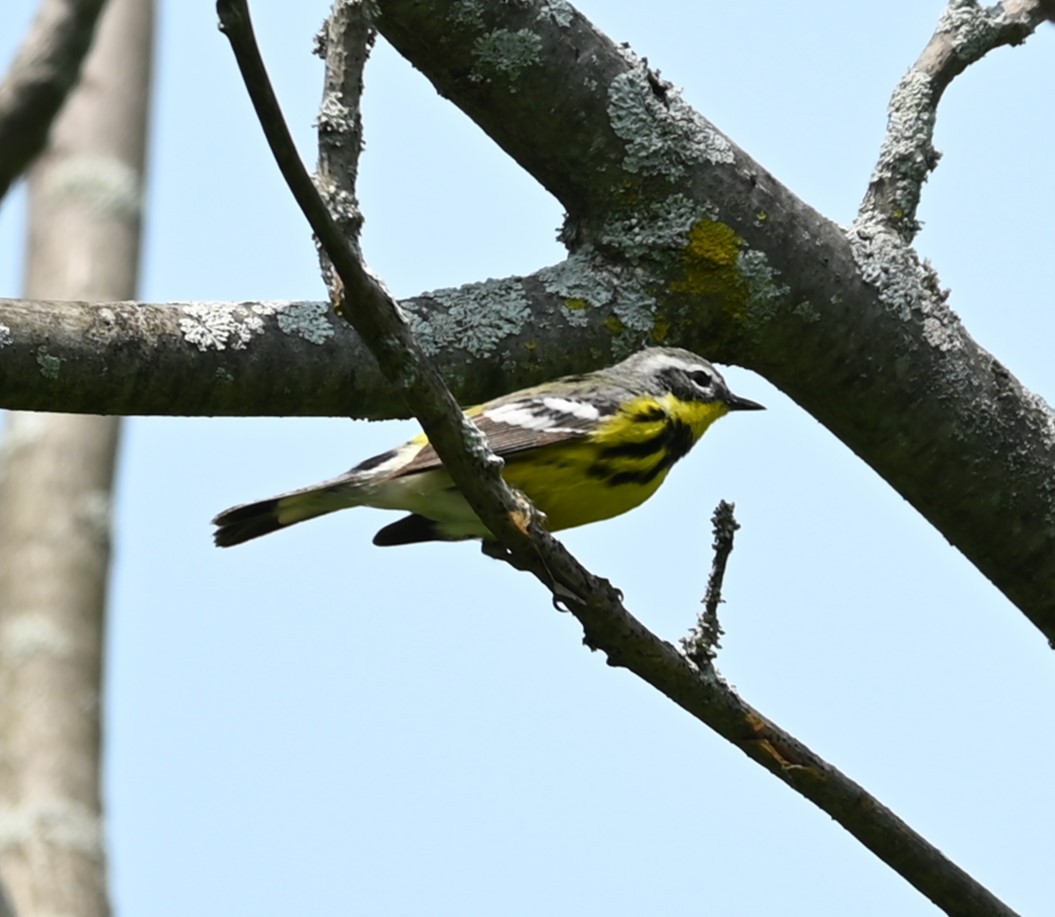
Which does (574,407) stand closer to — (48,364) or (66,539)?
(48,364)

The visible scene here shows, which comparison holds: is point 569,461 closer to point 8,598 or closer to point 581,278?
point 581,278

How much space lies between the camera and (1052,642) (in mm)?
3822

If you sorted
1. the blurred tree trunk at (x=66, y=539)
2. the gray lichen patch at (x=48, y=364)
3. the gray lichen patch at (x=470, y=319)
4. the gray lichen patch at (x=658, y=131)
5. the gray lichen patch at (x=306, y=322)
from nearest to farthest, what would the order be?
the gray lichen patch at (x=48, y=364), the gray lichen patch at (x=306, y=322), the gray lichen patch at (x=470, y=319), the gray lichen patch at (x=658, y=131), the blurred tree trunk at (x=66, y=539)

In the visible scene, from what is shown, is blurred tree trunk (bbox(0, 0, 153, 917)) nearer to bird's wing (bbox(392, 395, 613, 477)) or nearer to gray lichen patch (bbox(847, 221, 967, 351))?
bird's wing (bbox(392, 395, 613, 477))

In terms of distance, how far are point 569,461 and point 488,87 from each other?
111 centimetres

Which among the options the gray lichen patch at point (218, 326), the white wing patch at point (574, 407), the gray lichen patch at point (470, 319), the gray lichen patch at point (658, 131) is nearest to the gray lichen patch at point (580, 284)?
the gray lichen patch at point (470, 319)

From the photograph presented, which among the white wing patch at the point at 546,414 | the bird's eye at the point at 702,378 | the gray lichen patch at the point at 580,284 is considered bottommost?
the gray lichen patch at the point at 580,284

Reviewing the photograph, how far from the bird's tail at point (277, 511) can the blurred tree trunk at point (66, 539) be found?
114 centimetres

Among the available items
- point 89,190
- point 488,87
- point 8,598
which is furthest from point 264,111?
point 89,190

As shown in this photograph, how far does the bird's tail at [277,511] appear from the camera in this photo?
13.8ft

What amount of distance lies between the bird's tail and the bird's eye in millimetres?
1048

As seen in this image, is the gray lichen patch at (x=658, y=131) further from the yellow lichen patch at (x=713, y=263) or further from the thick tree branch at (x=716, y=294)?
the yellow lichen patch at (x=713, y=263)

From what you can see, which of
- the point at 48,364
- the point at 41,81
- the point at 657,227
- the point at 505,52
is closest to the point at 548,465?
the point at 657,227

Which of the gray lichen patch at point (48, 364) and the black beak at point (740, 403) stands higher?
→ the black beak at point (740, 403)
